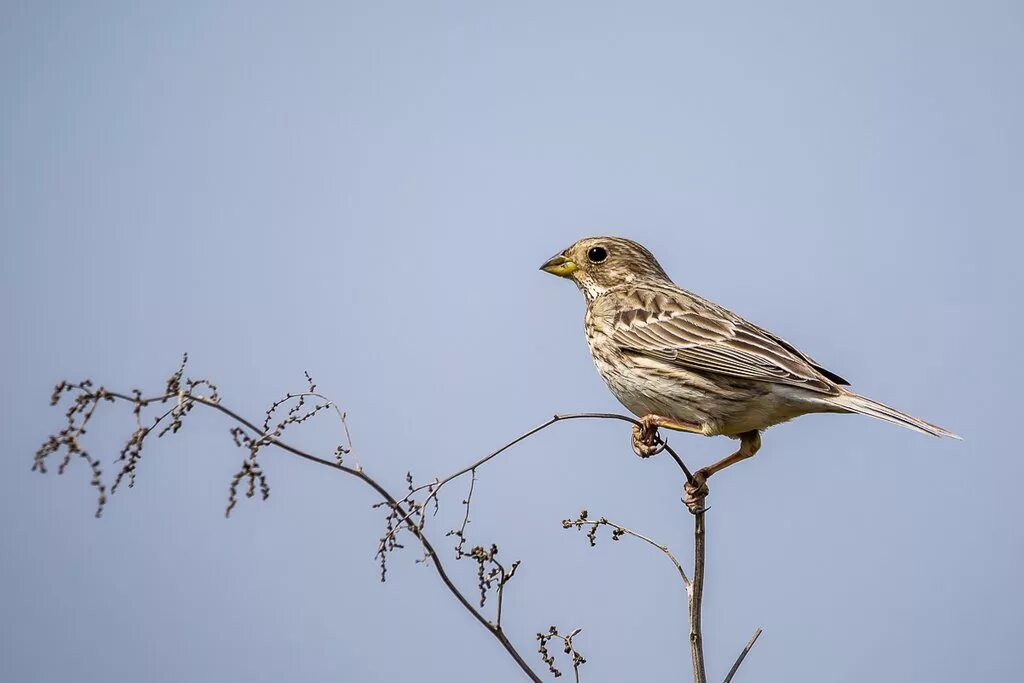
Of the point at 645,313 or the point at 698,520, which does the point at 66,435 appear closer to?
the point at 698,520

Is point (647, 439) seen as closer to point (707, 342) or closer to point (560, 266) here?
point (707, 342)

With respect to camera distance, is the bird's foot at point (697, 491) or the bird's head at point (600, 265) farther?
the bird's head at point (600, 265)

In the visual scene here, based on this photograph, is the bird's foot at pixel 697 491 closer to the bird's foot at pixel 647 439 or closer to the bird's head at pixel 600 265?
the bird's foot at pixel 647 439

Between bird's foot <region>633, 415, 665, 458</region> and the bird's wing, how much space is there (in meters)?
0.50

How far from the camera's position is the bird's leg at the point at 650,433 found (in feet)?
23.7

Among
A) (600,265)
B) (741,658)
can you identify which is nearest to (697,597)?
(741,658)

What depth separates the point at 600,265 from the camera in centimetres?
937

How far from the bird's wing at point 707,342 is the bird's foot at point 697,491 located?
0.77 m

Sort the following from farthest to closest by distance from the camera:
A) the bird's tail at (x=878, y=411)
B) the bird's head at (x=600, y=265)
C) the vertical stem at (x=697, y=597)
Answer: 1. the bird's head at (x=600, y=265)
2. the bird's tail at (x=878, y=411)
3. the vertical stem at (x=697, y=597)

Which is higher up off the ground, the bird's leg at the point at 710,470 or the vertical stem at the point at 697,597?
the bird's leg at the point at 710,470

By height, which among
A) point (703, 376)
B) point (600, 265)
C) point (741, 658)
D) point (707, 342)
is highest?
point (600, 265)

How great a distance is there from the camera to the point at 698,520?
17.1 feet

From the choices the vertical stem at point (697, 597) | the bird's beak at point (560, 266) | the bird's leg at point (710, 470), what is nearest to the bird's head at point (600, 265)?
the bird's beak at point (560, 266)

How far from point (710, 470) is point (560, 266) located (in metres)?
2.93
